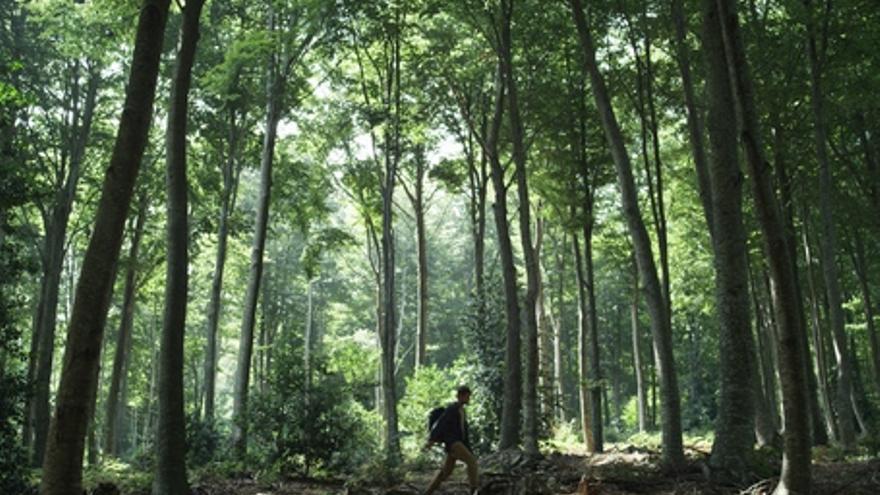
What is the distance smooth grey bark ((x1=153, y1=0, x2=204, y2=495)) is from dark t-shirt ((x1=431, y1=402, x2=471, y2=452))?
3.24 m

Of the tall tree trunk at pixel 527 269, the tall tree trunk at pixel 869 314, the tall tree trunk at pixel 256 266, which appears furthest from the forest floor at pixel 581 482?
the tall tree trunk at pixel 869 314

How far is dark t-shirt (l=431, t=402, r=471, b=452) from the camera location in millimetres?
9492

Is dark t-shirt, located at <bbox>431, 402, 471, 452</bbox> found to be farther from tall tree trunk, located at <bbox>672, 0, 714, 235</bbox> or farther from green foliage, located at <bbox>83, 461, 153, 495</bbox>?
tall tree trunk, located at <bbox>672, 0, 714, 235</bbox>

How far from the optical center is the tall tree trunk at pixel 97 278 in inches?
203

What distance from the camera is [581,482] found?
27.4 ft

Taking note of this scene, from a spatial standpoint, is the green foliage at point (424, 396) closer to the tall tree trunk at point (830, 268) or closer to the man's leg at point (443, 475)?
the tall tree trunk at point (830, 268)

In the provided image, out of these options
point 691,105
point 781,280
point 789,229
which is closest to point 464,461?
point 781,280

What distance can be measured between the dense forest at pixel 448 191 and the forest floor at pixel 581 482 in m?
0.08

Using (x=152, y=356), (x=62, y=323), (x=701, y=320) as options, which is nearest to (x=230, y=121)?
(x=62, y=323)

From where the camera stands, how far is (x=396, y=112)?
59.5ft

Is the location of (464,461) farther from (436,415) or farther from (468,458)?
Result: (436,415)

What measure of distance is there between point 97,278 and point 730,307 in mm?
7395

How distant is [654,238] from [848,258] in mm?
7592

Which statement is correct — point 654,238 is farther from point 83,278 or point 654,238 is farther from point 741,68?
point 83,278
